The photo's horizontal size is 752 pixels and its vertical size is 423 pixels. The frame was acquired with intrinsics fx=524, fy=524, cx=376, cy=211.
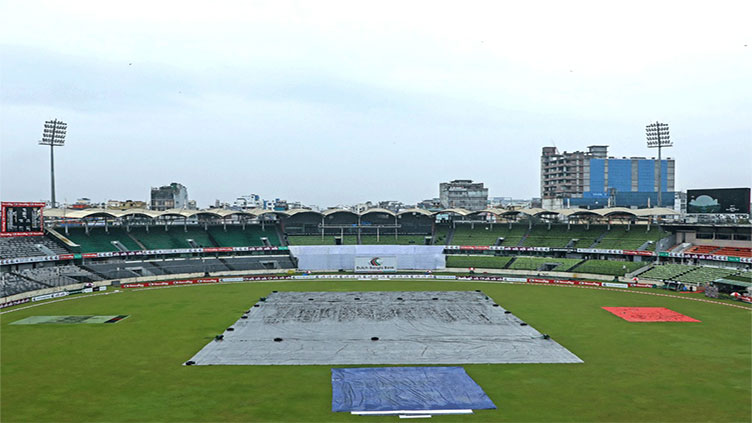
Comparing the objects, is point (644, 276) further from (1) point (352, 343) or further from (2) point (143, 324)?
(2) point (143, 324)

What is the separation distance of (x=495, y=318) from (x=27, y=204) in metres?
71.1

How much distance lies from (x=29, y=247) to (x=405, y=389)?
73.1 metres

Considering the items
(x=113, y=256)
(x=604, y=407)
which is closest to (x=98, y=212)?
(x=113, y=256)

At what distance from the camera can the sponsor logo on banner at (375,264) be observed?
9644 cm

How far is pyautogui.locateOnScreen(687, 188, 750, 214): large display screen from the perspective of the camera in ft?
279

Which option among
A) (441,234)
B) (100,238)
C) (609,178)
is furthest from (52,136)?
(609,178)

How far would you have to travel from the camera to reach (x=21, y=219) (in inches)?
3093

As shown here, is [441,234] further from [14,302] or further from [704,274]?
[14,302]

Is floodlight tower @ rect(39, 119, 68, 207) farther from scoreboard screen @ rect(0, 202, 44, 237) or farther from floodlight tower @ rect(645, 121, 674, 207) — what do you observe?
floodlight tower @ rect(645, 121, 674, 207)

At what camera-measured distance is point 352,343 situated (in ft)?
143

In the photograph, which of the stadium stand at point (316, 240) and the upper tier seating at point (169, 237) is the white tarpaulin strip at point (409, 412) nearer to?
the upper tier seating at point (169, 237)

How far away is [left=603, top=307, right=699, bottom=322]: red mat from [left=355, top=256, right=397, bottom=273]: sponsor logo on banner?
43.8 metres

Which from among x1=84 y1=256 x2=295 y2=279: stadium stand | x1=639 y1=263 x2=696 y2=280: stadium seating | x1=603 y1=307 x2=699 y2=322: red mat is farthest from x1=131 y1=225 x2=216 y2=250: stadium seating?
x1=639 y1=263 x2=696 y2=280: stadium seating

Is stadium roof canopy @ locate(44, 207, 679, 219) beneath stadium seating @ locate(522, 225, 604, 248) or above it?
above
